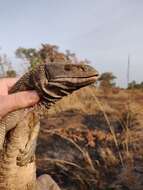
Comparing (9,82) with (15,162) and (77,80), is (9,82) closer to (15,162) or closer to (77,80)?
(15,162)

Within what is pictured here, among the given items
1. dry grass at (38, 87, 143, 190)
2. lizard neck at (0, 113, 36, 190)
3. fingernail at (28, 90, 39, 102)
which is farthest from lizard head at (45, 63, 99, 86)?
dry grass at (38, 87, 143, 190)

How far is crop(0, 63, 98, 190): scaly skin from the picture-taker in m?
4.26

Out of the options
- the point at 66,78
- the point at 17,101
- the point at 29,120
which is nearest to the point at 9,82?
the point at 29,120

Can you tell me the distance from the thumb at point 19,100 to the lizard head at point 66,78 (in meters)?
0.13

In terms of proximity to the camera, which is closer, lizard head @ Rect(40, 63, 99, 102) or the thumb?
lizard head @ Rect(40, 63, 99, 102)

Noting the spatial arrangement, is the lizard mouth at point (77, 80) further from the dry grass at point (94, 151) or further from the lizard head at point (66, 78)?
the dry grass at point (94, 151)

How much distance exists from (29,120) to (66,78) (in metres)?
0.70

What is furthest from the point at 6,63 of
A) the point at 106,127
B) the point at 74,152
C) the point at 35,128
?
the point at 35,128

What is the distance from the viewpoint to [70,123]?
10.8 metres

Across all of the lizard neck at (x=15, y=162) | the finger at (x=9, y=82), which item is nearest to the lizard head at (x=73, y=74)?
the lizard neck at (x=15, y=162)

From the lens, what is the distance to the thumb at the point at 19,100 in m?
4.36

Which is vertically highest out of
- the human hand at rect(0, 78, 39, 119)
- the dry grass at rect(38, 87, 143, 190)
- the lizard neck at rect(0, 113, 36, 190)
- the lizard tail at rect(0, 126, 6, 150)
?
the human hand at rect(0, 78, 39, 119)

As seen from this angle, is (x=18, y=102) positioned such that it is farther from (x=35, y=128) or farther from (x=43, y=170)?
(x=43, y=170)

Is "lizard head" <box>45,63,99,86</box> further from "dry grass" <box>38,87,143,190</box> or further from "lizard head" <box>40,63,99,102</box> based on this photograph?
"dry grass" <box>38,87,143,190</box>
